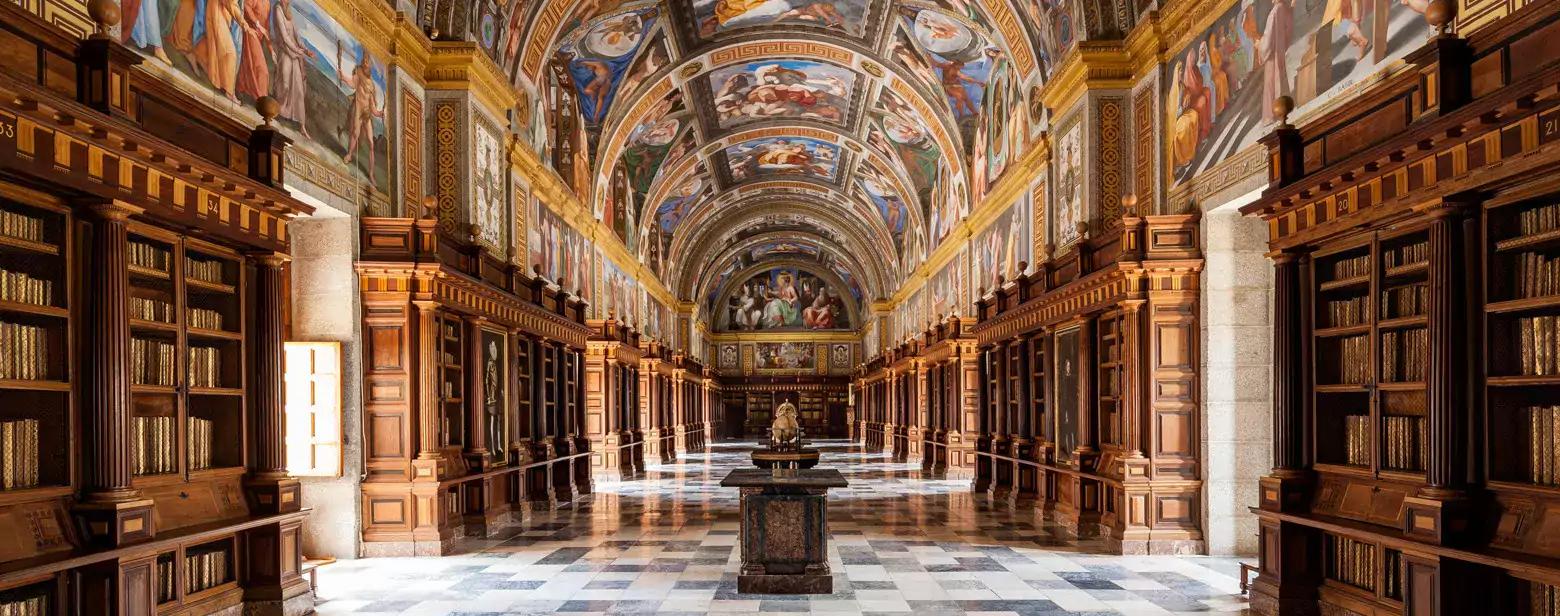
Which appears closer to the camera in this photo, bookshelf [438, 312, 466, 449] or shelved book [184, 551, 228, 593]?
shelved book [184, 551, 228, 593]

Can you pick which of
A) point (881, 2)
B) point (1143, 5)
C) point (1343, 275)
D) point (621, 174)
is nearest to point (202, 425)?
point (1343, 275)

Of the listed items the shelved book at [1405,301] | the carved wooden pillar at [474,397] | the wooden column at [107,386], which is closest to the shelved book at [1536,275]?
the shelved book at [1405,301]

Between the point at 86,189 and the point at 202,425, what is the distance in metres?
2.46

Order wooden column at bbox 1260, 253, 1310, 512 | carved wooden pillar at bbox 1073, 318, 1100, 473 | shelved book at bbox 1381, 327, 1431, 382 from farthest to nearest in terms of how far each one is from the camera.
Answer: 1. carved wooden pillar at bbox 1073, 318, 1100, 473
2. wooden column at bbox 1260, 253, 1310, 512
3. shelved book at bbox 1381, 327, 1431, 382

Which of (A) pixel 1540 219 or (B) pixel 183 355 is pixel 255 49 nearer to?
Answer: (B) pixel 183 355

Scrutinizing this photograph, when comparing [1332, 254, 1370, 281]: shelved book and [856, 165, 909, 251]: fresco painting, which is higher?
[856, 165, 909, 251]: fresco painting

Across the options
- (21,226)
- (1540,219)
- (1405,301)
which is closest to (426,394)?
(21,226)

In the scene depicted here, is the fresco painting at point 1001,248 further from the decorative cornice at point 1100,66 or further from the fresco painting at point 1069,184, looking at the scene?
the decorative cornice at point 1100,66

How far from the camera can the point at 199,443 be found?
26.0 ft

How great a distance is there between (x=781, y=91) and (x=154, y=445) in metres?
21.7

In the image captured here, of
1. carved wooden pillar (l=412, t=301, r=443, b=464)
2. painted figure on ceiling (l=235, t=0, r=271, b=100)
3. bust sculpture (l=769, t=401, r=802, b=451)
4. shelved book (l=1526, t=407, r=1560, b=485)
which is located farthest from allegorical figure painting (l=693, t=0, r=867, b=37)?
shelved book (l=1526, t=407, r=1560, b=485)

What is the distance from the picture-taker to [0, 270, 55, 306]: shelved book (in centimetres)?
577

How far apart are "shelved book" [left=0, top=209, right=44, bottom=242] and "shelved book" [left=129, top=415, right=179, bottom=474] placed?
4.53 feet

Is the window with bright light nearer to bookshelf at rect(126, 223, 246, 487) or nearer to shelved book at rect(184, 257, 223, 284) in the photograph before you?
bookshelf at rect(126, 223, 246, 487)
